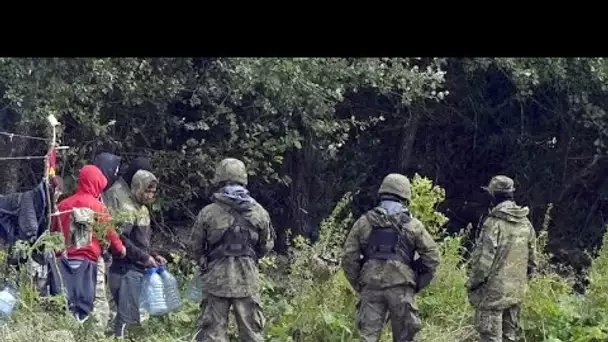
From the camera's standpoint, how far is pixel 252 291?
9297 mm

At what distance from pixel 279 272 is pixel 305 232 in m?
3.03

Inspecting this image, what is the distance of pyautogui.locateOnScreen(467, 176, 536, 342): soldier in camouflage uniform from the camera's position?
958 cm

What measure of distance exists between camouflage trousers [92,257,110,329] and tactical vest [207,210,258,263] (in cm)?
Answer: 96

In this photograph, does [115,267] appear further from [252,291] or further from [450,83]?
[450,83]

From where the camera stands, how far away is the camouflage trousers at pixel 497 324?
9617 millimetres

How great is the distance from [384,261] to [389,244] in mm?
131

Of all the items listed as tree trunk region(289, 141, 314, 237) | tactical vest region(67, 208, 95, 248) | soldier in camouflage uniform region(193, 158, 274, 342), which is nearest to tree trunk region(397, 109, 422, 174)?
tree trunk region(289, 141, 314, 237)

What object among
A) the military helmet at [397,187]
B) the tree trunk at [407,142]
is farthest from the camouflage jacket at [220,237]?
the tree trunk at [407,142]

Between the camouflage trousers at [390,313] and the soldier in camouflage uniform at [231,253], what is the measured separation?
2.56 ft

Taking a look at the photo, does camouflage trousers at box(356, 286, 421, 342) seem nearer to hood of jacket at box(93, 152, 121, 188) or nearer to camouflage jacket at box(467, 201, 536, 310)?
camouflage jacket at box(467, 201, 536, 310)

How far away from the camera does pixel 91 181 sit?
9.43 m

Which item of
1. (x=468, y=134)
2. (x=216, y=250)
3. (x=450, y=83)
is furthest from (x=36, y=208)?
(x=468, y=134)

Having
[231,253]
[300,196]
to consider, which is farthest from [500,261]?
[300,196]

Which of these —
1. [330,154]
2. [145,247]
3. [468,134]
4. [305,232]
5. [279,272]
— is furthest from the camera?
[468,134]
